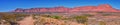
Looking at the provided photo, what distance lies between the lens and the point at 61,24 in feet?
89.8

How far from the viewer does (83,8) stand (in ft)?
574

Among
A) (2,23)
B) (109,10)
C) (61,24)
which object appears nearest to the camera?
(61,24)

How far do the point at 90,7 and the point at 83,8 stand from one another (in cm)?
442

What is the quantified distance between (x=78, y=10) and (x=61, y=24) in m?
147

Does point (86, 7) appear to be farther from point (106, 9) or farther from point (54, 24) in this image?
point (54, 24)

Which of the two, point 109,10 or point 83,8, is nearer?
point 109,10

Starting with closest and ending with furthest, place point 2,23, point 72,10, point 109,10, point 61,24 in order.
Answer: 1. point 61,24
2. point 2,23
3. point 109,10
4. point 72,10

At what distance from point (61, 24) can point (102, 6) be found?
138854 millimetres

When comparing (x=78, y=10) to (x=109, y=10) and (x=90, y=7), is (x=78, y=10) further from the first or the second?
(x=109, y=10)

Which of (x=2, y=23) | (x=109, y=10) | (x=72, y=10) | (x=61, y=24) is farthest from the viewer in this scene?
(x=72, y=10)

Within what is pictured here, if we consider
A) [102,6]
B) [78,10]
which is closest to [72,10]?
[78,10]

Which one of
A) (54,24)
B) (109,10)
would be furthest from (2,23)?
(109,10)

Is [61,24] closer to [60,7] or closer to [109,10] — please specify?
[109,10]

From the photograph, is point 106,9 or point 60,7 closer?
point 106,9
